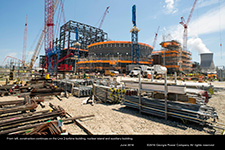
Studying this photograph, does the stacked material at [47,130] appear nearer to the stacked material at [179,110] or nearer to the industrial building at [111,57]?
the stacked material at [179,110]

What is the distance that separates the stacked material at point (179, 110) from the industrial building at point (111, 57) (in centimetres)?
5432

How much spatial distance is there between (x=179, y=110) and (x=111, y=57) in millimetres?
62556

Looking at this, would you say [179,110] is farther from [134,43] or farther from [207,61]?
[207,61]

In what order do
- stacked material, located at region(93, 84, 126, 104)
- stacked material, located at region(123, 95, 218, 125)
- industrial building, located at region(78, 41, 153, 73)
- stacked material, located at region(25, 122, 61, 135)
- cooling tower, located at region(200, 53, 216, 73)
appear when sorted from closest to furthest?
stacked material, located at region(25, 122, 61, 135)
stacked material, located at region(123, 95, 218, 125)
stacked material, located at region(93, 84, 126, 104)
industrial building, located at region(78, 41, 153, 73)
cooling tower, located at region(200, 53, 216, 73)

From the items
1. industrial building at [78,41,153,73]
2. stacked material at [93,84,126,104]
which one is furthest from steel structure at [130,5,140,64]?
stacked material at [93,84,126,104]

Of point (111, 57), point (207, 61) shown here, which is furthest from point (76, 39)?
point (207, 61)

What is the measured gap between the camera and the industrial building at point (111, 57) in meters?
67.0

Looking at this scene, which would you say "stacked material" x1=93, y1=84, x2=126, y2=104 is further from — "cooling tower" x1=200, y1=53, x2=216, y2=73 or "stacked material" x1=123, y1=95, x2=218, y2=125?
"cooling tower" x1=200, y1=53, x2=216, y2=73

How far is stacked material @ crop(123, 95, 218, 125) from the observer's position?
16.9 feet

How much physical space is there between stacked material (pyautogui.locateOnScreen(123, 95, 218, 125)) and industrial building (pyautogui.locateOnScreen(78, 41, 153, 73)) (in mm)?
54319

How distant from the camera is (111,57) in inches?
2633

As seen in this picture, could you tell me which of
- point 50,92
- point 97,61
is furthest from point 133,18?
point 50,92
